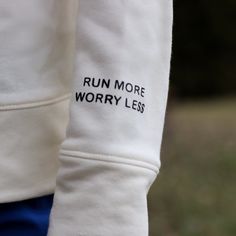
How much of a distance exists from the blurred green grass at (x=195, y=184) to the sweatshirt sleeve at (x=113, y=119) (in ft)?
13.4

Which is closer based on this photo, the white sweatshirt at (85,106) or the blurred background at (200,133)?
the white sweatshirt at (85,106)

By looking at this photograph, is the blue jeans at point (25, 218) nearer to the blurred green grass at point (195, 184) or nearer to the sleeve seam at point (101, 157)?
the sleeve seam at point (101, 157)

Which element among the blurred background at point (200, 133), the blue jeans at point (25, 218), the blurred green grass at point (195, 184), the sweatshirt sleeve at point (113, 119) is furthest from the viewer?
the blurred background at point (200, 133)

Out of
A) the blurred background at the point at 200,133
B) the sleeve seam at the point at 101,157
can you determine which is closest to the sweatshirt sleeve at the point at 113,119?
the sleeve seam at the point at 101,157

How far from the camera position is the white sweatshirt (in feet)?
4.47

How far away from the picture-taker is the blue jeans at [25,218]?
58.7 inches

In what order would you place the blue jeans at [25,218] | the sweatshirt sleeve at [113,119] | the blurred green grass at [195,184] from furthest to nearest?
the blurred green grass at [195,184] → the blue jeans at [25,218] → the sweatshirt sleeve at [113,119]

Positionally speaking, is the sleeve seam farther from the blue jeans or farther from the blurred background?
the blurred background

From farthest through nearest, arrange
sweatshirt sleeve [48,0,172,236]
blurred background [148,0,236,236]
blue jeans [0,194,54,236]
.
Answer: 1. blurred background [148,0,236,236]
2. blue jeans [0,194,54,236]
3. sweatshirt sleeve [48,0,172,236]

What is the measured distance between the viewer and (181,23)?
1517 centimetres

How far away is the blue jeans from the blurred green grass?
3979mm

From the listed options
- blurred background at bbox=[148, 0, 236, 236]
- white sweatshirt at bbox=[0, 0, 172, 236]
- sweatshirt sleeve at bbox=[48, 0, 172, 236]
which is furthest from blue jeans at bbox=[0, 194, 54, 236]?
blurred background at bbox=[148, 0, 236, 236]

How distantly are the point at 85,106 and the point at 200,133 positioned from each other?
A: 804 cm

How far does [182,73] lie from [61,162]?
14.4m
